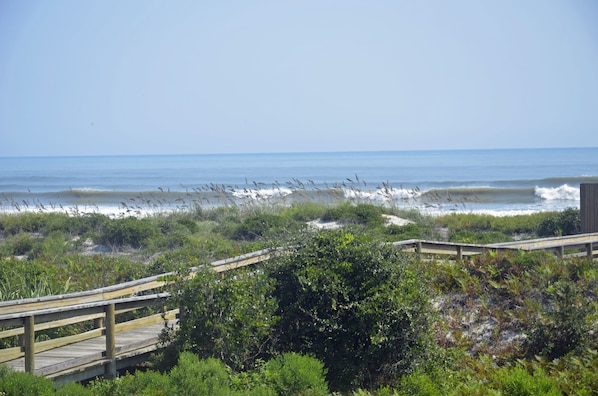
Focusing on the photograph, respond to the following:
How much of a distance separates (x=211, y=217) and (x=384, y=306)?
20.1m

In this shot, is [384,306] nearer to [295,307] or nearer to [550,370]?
[295,307]

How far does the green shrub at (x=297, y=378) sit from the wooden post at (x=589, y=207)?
490 inches

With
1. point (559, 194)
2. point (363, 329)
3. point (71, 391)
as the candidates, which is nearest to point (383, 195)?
point (559, 194)

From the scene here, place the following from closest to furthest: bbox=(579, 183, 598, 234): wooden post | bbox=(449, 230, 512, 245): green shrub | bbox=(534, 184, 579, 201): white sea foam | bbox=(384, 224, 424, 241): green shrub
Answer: bbox=(579, 183, 598, 234): wooden post, bbox=(384, 224, 424, 241): green shrub, bbox=(449, 230, 512, 245): green shrub, bbox=(534, 184, 579, 201): white sea foam

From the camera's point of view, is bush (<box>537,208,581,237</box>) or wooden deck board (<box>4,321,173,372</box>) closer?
wooden deck board (<box>4,321,173,372</box>)

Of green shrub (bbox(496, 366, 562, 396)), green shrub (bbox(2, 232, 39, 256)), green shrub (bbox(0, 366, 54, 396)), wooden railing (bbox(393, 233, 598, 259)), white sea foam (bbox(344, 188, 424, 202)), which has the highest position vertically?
green shrub (bbox(0, 366, 54, 396))

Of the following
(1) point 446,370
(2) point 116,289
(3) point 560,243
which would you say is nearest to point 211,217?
(3) point 560,243

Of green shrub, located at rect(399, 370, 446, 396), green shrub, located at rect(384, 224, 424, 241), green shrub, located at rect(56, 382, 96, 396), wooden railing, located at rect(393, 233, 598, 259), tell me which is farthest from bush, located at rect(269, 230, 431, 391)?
green shrub, located at rect(384, 224, 424, 241)

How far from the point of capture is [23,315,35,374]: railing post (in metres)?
8.06

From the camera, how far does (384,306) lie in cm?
888

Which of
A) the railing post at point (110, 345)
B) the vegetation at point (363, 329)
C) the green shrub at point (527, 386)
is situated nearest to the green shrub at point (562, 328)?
the vegetation at point (363, 329)

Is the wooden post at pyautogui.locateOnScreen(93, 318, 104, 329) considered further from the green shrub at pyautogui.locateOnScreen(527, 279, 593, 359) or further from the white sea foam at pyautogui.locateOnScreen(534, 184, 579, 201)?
the white sea foam at pyautogui.locateOnScreen(534, 184, 579, 201)

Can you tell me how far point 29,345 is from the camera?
810cm

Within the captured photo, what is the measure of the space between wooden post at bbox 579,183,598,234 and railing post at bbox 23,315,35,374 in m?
14.1
